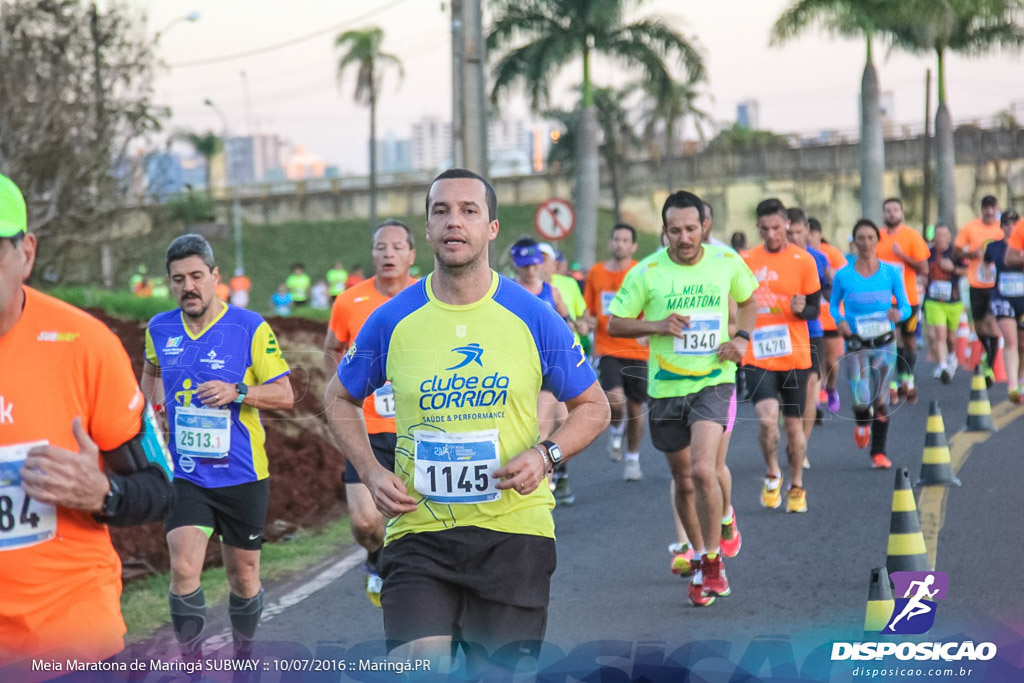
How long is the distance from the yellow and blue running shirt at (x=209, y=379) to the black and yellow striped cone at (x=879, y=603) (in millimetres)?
2953

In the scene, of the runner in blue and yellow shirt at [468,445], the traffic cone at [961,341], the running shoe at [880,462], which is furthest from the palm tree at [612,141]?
the runner in blue and yellow shirt at [468,445]

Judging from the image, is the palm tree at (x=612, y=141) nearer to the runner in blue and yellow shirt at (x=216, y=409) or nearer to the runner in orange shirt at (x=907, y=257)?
the runner in orange shirt at (x=907, y=257)

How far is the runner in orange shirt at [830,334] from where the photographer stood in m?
14.6

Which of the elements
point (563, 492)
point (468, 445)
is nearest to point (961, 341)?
point (563, 492)

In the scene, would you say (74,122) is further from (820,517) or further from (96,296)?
(820,517)

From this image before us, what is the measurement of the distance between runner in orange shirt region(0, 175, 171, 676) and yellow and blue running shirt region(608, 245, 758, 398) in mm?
4934

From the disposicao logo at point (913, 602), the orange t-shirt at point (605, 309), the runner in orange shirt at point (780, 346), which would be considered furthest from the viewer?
the orange t-shirt at point (605, 309)

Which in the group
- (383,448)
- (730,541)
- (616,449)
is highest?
(383,448)

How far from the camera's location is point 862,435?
12828mm

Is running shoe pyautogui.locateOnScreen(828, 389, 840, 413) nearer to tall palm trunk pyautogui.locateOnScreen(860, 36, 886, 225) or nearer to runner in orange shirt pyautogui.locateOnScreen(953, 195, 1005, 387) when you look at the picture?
runner in orange shirt pyautogui.locateOnScreen(953, 195, 1005, 387)

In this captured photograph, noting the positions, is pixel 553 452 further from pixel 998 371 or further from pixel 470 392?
pixel 998 371

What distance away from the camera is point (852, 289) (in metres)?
12.7

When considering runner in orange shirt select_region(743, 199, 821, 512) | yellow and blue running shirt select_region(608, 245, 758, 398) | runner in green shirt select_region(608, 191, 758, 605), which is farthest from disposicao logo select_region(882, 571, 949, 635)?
runner in orange shirt select_region(743, 199, 821, 512)

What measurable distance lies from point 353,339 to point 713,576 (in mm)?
2468
